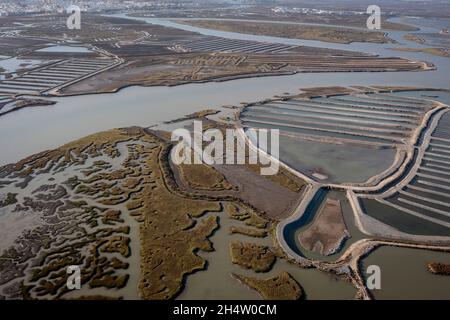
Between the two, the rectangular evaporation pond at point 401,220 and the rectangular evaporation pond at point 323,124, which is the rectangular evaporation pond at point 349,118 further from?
the rectangular evaporation pond at point 401,220

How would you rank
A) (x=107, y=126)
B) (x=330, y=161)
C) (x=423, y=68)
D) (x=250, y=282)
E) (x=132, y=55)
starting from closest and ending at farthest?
(x=250, y=282) < (x=330, y=161) < (x=107, y=126) < (x=423, y=68) < (x=132, y=55)

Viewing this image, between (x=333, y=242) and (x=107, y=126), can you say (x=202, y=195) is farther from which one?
(x=107, y=126)

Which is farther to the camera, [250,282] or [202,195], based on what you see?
[202,195]

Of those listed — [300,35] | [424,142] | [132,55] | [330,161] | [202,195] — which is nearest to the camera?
[202,195]

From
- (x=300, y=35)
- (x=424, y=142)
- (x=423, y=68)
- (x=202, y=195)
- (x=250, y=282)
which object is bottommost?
(x=250, y=282)

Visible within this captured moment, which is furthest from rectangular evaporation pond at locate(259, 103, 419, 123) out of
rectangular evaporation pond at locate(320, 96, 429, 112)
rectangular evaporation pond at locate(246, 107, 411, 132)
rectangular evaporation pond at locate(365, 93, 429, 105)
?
rectangular evaporation pond at locate(365, 93, 429, 105)

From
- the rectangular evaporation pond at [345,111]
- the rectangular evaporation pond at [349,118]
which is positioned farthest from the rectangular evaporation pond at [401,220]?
the rectangular evaporation pond at [345,111]

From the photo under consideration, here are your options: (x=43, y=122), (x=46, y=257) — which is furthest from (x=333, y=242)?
(x=43, y=122)

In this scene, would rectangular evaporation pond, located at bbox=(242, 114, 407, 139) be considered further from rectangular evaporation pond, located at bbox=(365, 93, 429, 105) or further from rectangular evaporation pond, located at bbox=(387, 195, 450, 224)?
rectangular evaporation pond, located at bbox=(387, 195, 450, 224)

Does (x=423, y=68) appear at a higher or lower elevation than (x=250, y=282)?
higher
